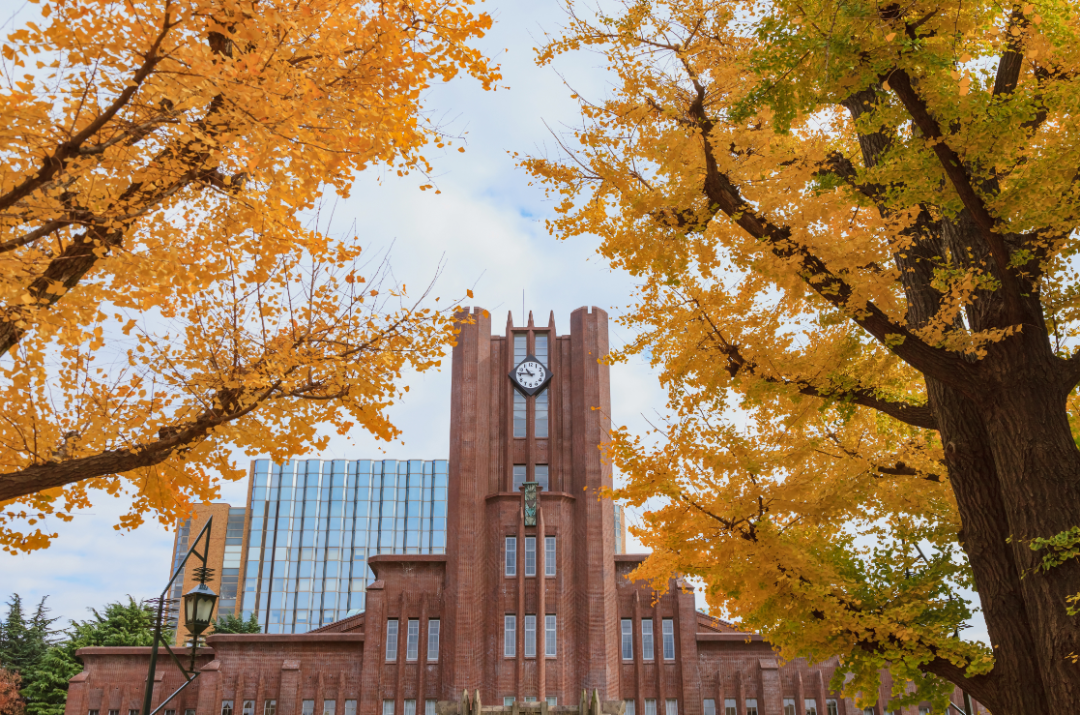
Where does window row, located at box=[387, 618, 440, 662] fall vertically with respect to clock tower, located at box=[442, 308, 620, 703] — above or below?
below

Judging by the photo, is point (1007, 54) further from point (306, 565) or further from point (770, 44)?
point (306, 565)

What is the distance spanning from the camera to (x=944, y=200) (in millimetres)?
6094

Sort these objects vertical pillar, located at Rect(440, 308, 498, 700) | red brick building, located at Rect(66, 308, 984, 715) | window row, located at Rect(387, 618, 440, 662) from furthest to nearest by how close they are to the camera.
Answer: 1. window row, located at Rect(387, 618, 440, 662)
2. vertical pillar, located at Rect(440, 308, 498, 700)
3. red brick building, located at Rect(66, 308, 984, 715)

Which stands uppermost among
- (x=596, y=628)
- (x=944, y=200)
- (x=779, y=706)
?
(x=944, y=200)

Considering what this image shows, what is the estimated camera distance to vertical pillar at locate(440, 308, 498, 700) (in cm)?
3009

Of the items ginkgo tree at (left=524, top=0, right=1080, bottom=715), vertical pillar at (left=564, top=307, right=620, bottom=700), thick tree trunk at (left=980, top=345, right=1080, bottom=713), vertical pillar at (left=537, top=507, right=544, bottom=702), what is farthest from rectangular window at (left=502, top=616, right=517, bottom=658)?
thick tree trunk at (left=980, top=345, right=1080, bottom=713)

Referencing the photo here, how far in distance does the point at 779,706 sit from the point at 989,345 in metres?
27.7

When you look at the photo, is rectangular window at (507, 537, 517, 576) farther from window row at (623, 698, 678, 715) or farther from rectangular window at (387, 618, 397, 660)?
window row at (623, 698, 678, 715)

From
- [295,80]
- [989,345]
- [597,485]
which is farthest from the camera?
[597,485]

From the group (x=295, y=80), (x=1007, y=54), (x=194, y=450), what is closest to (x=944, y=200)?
(x=1007, y=54)

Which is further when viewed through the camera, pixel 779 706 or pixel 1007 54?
pixel 779 706

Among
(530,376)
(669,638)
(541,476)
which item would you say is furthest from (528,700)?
(530,376)

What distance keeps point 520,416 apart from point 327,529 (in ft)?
166

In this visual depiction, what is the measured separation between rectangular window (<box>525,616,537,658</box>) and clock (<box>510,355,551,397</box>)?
9.56 metres
